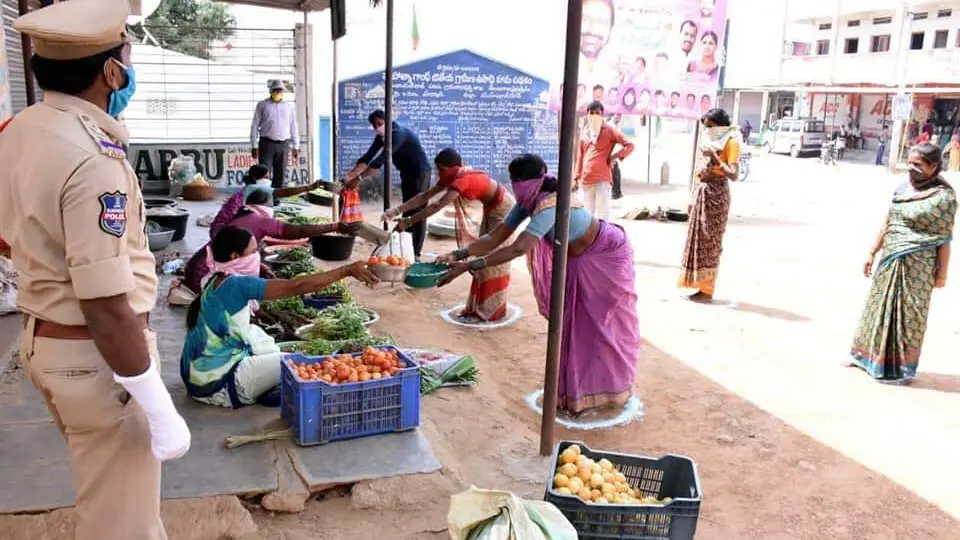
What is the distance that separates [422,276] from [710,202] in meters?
A: 3.86

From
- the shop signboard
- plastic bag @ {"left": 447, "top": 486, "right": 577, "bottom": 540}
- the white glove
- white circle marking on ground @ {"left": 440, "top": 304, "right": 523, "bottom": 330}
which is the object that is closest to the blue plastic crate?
plastic bag @ {"left": 447, "top": 486, "right": 577, "bottom": 540}

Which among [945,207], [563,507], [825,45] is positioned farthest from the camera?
[825,45]

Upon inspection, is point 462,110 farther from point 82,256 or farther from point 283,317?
point 82,256

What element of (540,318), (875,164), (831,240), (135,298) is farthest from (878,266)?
(875,164)

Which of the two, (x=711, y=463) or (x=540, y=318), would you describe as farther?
(x=540, y=318)

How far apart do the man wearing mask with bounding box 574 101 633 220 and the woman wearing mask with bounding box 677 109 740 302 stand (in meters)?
2.03

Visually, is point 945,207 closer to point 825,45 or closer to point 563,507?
point 563,507

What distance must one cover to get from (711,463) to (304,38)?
10.5m

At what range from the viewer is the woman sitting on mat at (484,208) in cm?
653

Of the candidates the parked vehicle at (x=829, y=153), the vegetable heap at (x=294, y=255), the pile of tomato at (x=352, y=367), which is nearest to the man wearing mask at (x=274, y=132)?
the vegetable heap at (x=294, y=255)

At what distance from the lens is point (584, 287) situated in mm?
4727

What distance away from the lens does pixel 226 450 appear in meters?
3.53

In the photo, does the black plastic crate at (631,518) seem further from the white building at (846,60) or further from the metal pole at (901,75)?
the white building at (846,60)

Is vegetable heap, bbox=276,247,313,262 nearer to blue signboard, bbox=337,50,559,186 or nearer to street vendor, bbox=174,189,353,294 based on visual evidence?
street vendor, bbox=174,189,353,294
